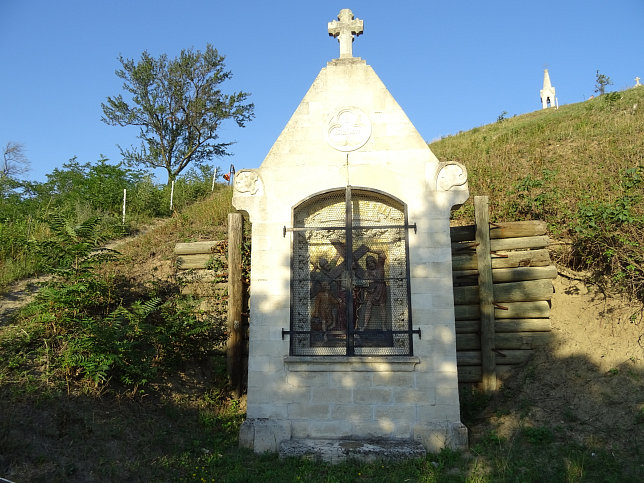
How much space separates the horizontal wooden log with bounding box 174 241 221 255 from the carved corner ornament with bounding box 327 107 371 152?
11.1 feet

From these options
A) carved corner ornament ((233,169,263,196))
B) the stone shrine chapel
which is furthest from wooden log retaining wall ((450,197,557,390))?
carved corner ornament ((233,169,263,196))

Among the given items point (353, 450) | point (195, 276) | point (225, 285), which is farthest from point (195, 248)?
point (353, 450)

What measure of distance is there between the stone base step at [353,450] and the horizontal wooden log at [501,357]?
211 cm

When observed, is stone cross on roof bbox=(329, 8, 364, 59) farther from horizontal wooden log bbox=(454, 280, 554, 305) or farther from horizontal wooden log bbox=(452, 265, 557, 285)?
horizontal wooden log bbox=(454, 280, 554, 305)

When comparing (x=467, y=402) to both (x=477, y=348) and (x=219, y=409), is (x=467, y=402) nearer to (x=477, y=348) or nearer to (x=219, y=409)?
(x=477, y=348)

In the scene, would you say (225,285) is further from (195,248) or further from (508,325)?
(508,325)

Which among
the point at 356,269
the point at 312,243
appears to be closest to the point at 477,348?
the point at 356,269

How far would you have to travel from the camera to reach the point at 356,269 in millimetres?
6773

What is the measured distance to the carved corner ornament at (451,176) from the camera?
6402 mm

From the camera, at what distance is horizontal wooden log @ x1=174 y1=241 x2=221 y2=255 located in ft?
28.9

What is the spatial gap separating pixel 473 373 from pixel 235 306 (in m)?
4.06

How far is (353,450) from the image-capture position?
575 cm

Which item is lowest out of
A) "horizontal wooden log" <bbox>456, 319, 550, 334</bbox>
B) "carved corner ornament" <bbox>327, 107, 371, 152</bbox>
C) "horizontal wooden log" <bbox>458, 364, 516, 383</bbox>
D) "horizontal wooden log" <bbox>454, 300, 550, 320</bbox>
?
"horizontal wooden log" <bbox>458, 364, 516, 383</bbox>

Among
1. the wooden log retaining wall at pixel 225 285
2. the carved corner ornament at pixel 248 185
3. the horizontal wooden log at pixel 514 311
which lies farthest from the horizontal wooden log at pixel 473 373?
the carved corner ornament at pixel 248 185
